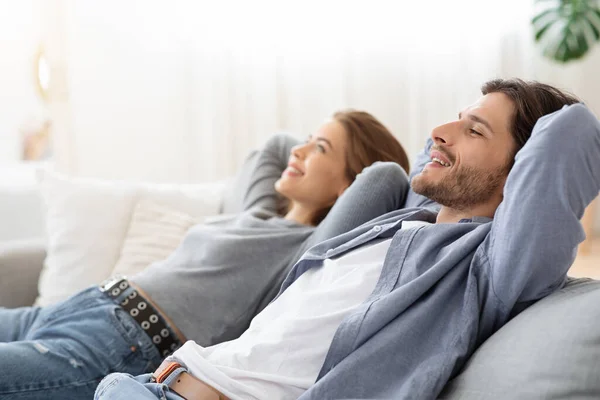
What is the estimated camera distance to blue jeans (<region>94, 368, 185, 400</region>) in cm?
118

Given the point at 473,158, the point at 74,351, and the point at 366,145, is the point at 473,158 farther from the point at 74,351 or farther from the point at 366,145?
the point at 74,351

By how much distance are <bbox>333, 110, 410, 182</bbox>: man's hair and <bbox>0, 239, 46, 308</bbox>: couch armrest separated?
105 cm

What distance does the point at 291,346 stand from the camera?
125 cm

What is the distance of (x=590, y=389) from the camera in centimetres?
98

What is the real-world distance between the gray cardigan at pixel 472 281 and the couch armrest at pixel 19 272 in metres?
1.34

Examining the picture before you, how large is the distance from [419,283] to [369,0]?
8.81 ft

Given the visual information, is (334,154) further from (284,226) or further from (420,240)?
(420,240)

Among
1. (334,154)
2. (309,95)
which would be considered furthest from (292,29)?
(334,154)

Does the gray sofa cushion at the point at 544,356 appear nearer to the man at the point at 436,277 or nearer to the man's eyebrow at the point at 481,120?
the man at the point at 436,277

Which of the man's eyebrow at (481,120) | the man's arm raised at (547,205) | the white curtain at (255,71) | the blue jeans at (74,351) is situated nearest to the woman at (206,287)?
the blue jeans at (74,351)

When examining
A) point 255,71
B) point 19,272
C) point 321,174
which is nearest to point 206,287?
point 321,174

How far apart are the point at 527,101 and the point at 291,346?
632 mm

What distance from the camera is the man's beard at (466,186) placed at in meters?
1.33

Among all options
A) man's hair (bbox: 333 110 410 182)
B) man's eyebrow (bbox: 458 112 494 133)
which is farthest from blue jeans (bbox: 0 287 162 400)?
man's eyebrow (bbox: 458 112 494 133)
